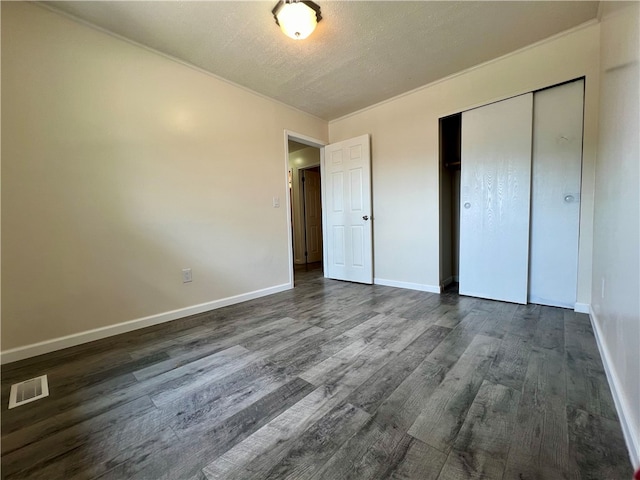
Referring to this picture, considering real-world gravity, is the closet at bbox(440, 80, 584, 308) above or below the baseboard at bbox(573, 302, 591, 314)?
above

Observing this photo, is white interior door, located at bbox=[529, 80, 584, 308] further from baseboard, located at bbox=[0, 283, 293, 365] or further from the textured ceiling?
baseboard, located at bbox=[0, 283, 293, 365]

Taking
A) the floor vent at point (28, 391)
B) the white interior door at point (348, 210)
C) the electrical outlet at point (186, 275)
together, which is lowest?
the floor vent at point (28, 391)

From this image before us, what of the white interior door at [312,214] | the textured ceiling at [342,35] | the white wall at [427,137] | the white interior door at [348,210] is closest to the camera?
the textured ceiling at [342,35]

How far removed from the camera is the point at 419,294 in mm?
3027

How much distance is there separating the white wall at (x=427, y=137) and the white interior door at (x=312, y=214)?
1814 millimetres

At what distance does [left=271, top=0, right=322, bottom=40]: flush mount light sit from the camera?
5.67 ft

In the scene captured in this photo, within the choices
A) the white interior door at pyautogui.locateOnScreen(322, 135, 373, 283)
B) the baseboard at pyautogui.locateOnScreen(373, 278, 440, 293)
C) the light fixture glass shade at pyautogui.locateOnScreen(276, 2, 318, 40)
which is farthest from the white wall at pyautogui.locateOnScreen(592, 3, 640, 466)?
the white interior door at pyautogui.locateOnScreen(322, 135, 373, 283)

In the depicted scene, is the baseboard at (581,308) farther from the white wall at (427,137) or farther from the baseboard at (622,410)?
the baseboard at (622,410)

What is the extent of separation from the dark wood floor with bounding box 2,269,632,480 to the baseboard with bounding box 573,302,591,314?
202 millimetres

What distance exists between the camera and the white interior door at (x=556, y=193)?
2260 millimetres

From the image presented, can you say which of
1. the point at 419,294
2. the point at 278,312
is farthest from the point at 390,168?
the point at 278,312

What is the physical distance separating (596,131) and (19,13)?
14.3 feet

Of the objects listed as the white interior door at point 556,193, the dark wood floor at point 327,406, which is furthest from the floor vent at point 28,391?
the white interior door at point 556,193

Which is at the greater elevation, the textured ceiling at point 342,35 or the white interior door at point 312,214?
the textured ceiling at point 342,35
